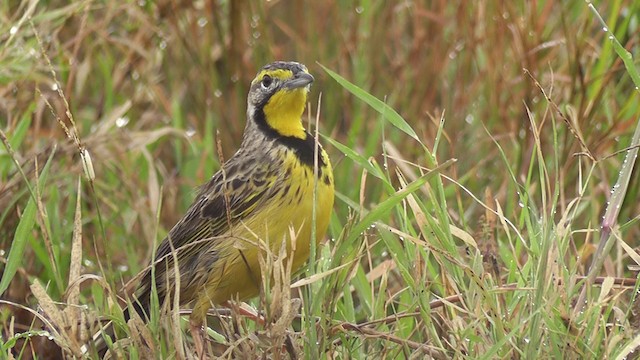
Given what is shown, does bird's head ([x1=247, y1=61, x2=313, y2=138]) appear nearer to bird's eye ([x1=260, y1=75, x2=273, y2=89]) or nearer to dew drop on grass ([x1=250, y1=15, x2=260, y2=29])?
Answer: bird's eye ([x1=260, y1=75, x2=273, y2=89])

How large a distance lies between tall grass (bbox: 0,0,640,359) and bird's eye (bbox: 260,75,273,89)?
28cm

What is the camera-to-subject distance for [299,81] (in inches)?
118

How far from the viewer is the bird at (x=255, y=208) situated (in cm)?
269

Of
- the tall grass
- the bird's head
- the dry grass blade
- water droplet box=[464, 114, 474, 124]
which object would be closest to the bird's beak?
the bird's head

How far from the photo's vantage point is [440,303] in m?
2.36

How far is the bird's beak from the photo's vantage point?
9.78ft

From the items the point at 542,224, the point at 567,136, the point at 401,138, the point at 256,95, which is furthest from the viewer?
the point at 401,138

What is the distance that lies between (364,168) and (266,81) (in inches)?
28.4

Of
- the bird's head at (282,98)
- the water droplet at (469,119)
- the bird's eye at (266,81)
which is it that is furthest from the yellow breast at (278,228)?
the water droplet at (469,119)

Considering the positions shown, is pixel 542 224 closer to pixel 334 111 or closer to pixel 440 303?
pixel 440 303

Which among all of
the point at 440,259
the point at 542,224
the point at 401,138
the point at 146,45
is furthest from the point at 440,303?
the point at 146,45

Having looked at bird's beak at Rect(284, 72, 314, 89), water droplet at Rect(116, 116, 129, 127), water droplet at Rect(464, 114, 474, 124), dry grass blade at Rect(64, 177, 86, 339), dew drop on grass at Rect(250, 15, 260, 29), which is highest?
bird's beak at Rect(284, 72, 314, 89)

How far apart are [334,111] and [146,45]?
0.71 meters

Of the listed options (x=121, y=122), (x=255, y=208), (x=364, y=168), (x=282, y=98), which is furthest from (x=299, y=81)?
(x=121, y=122)
